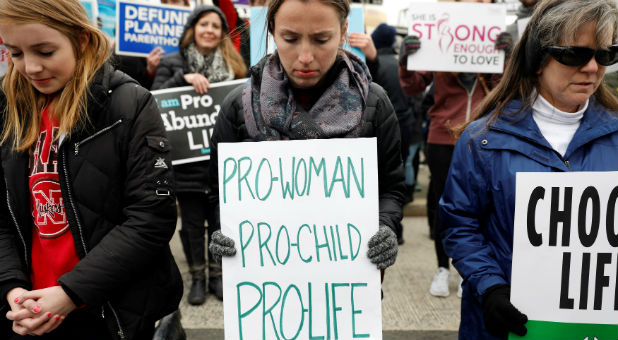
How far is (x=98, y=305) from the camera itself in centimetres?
167

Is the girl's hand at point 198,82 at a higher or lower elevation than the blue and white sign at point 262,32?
lower

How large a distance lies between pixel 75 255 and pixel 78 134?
40 centimetres

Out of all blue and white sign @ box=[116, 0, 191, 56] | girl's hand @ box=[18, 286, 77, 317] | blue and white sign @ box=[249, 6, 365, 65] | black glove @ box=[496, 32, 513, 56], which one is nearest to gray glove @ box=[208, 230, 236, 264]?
girl's hand @ box=[18, 286, 77, 317]

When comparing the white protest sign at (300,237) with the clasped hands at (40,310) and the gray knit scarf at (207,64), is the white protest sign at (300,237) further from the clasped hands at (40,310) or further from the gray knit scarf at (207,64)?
the gray knit scarf at (207,64)

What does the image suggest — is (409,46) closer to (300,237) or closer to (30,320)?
(300,237)

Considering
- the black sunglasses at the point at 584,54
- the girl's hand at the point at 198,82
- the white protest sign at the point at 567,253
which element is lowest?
the white protest sign at the point at 567,253

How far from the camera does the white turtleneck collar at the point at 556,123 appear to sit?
1.71 meters

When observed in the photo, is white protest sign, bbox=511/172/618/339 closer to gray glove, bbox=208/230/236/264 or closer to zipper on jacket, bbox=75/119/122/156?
gray glove, bbox=208/230/236/264

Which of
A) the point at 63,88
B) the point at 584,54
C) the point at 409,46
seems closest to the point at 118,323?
the point at 63,88

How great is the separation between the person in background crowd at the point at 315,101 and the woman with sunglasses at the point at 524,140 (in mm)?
255

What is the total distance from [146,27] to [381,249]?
3.09 m

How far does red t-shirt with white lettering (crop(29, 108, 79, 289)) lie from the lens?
1.68 meters

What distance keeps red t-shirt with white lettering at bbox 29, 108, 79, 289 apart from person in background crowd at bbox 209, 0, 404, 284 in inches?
20.0

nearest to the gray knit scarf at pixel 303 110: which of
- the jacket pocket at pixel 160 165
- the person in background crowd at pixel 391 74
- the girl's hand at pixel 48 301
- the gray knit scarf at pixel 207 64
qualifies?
the jacket pocket at pixel 160 165
